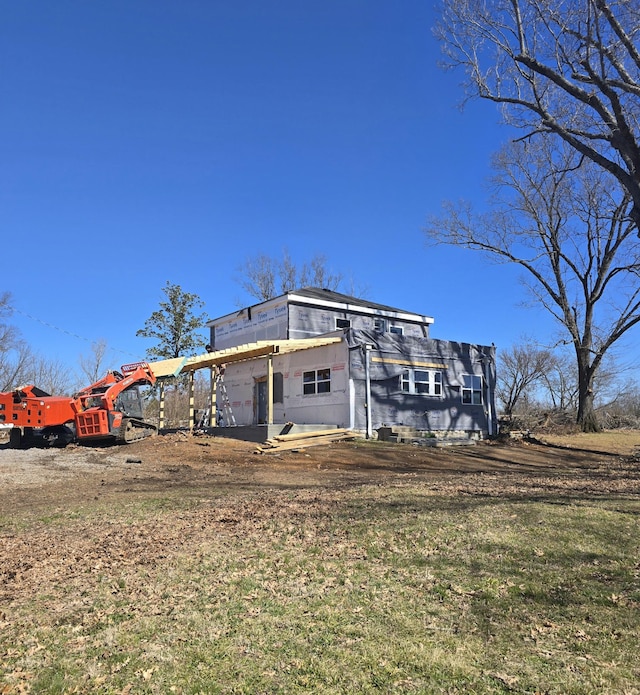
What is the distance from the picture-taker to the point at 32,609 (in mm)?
4266

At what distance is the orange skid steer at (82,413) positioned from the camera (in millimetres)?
17000

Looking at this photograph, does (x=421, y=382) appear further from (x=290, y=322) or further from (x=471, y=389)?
(x=290, y=322)

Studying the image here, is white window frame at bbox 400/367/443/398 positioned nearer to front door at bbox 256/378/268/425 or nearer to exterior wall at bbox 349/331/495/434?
exterior wall at bbox 349/331/495/434

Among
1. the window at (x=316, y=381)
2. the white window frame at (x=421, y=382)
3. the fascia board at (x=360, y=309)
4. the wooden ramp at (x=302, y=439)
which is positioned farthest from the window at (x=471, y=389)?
the wooden ramp at (x=302, y=439)

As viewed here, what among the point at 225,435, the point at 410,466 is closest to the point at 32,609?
the point at 410,466

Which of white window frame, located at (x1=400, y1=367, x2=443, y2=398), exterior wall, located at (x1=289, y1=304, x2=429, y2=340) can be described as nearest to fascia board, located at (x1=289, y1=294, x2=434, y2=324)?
exterior wall, located at (x1=289, y1=304, x2=429, y2=340)

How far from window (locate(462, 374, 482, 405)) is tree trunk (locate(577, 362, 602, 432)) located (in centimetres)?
766

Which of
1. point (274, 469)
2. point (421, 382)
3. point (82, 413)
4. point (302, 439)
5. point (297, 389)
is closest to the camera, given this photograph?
point (274, 469)

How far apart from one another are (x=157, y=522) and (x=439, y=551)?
362 centimetres

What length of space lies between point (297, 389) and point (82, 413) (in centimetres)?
823

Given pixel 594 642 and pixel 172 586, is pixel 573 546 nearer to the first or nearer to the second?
pixel 594 642

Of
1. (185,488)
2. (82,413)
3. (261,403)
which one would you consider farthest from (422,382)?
(185,488)

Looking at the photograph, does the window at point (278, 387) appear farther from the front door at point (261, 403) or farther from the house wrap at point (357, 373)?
the front door at point (261, 403)

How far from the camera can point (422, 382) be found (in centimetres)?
2166
